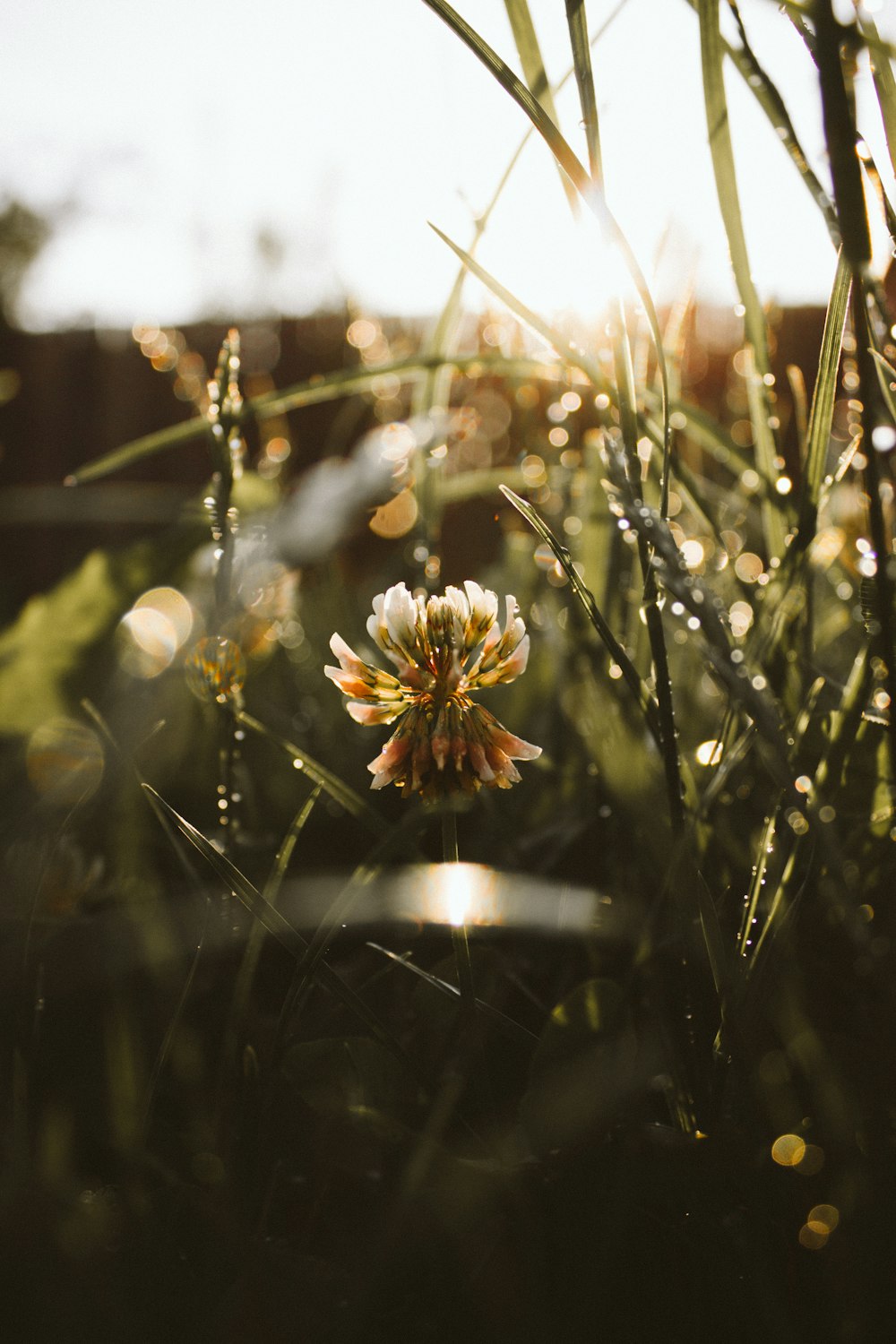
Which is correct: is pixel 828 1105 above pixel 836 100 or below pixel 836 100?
below

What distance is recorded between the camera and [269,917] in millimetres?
444

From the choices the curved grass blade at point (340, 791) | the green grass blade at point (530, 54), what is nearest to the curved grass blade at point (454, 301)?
the green grass blade at point (530, 54)

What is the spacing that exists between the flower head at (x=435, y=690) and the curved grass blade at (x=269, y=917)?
3.4 inches

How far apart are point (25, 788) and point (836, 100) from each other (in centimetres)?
81

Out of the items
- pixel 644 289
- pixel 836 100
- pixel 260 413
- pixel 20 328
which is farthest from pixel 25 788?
pixel 20 328

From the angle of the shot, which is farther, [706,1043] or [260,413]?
[260,413]

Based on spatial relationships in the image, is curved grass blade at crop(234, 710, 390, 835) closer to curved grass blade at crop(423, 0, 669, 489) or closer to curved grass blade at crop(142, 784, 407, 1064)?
curved grass blade at crop(142, 784, 407, 1064)

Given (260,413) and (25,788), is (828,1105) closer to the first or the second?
(260,413)

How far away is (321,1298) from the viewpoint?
0.40 m

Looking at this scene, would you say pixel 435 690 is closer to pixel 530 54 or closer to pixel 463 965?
pixel 463 965

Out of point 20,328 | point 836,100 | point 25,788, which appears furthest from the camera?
point 20,328

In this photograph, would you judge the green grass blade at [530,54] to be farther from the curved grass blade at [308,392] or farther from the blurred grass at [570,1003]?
the curved grass blade at [308,392]

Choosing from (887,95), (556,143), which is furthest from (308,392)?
(887,95)

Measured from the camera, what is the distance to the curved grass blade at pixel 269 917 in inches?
17.1
